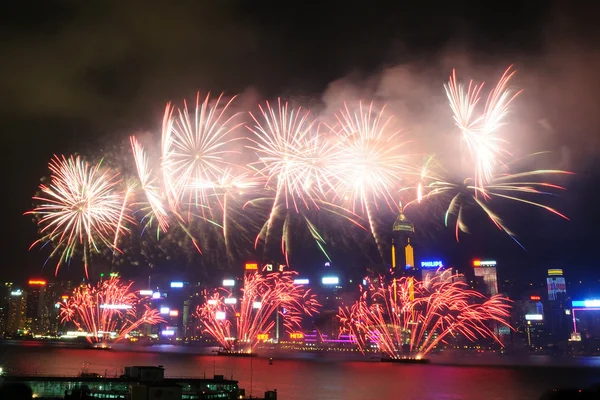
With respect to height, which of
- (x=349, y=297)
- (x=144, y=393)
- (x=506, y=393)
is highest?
(x=349, y=297)

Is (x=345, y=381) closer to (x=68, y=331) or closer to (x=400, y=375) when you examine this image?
(x=400, y=375)

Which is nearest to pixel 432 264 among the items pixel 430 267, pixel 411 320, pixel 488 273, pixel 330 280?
pixel 430 267

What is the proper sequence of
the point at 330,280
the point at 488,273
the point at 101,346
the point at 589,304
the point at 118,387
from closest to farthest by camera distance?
the point at 118,387 → the point at 101,346 → the point at 589,304 → the point at 330,280 → the point at 488,273

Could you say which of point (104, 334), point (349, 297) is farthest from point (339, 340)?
point (104, 334)

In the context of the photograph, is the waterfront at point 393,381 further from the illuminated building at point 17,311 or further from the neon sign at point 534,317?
the illuminated building at point 17,311

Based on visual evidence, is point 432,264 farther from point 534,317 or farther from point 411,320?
point 411,320

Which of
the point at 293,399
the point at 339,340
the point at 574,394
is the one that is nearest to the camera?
the point at 574,394
